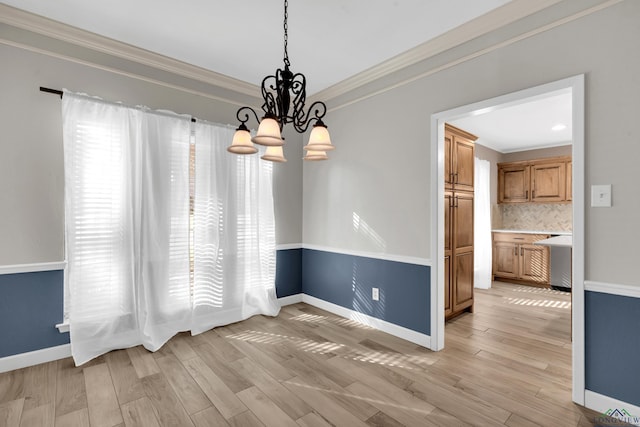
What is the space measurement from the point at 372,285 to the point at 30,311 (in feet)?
10.1

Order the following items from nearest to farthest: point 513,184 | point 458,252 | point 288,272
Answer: point 458,252 → point 288,272 → point 513,184

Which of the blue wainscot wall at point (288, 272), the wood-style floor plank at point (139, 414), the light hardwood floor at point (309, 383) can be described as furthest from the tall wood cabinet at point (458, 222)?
the wood-style floor plank at point (139, 414)

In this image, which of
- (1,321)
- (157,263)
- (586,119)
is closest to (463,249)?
(586,119)

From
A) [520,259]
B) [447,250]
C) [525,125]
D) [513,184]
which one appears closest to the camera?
[447,250]

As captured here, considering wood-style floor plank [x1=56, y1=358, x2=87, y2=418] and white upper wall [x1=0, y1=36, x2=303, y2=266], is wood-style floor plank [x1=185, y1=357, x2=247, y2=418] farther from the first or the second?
white upper wall [x1=0, y1=36, x2=303, y2=266]

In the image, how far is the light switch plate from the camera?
6.30ft

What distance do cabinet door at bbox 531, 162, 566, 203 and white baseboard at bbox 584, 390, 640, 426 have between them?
464 cm

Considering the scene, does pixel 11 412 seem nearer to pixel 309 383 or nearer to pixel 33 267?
pixel 33 267

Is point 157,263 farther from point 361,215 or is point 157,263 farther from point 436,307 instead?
point 436,307

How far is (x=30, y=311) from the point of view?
250 cm

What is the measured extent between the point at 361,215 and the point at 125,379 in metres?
2.59

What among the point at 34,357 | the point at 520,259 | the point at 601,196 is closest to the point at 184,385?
the point at 34,357

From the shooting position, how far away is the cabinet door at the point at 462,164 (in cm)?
372

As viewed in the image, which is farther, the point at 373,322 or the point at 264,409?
the point at 373,322
